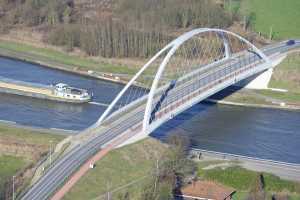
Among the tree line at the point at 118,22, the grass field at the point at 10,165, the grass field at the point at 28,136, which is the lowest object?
the grass field at the point at 10,165

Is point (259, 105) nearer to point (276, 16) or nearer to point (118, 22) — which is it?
point (118, 22)

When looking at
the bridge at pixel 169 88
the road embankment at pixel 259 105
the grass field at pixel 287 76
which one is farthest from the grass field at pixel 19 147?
the grass field at pixel 287 76

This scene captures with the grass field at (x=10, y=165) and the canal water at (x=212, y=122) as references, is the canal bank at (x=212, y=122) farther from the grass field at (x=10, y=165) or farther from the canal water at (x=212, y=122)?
the grass field at (x=10, y=165)

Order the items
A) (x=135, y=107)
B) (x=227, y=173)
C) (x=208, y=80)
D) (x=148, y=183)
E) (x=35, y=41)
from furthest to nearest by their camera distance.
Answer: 1. (x=35, y=41)
2. (x=208, y=80)
3. (x=135, y=107)
4. (x=227, y=173)
5. (x=148, y=183)

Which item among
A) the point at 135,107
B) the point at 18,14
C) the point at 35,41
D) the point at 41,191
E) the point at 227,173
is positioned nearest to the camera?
the point at 41,191

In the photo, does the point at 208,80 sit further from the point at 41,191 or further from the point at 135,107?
the point at 41,191

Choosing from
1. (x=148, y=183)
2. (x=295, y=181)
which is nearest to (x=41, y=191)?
(x=148, y=183)

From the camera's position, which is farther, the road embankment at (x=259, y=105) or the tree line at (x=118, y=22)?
the tree line at (x=118, y=22)
